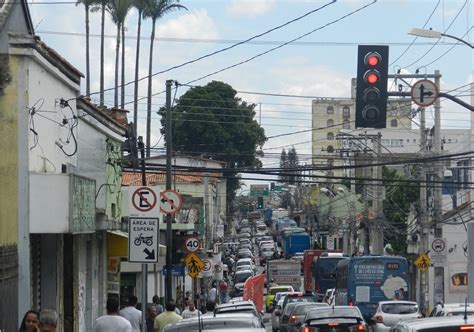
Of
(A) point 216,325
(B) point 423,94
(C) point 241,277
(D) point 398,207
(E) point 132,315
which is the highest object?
(B) point 423,94

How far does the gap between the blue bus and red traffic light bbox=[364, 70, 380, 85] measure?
23083 millimetres

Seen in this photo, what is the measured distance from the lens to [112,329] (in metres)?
→ 14.9

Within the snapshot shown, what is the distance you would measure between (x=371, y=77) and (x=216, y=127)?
69785 millimetres

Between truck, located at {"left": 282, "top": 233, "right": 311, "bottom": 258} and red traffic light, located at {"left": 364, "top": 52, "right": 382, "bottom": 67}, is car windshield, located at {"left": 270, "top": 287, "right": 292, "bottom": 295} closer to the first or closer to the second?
truck, located at {"left": 282, "top": 233, "right": 311, "bottom": 258}

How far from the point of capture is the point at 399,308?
32.3m

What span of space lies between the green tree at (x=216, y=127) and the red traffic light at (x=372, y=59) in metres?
65.6

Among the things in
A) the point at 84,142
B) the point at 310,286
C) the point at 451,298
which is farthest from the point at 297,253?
the point at 84,142

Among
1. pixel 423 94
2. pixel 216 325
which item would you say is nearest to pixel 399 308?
pixel 423 94

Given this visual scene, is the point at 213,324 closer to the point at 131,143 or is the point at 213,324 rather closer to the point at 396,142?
the point at 131,143

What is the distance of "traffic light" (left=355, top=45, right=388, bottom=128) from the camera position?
18.8m

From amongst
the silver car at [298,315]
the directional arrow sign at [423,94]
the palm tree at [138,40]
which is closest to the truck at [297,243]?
the palm tree at [138,40]

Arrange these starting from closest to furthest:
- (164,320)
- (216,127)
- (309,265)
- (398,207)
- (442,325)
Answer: (442,325) < (164,320) < (309,265) < (398,207) < (216,127)

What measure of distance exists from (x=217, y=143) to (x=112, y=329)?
7278 centimetres

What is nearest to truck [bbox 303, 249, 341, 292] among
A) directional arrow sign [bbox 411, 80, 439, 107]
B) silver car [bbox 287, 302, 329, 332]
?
silver car [bbox 287, 302, 329, 332]
